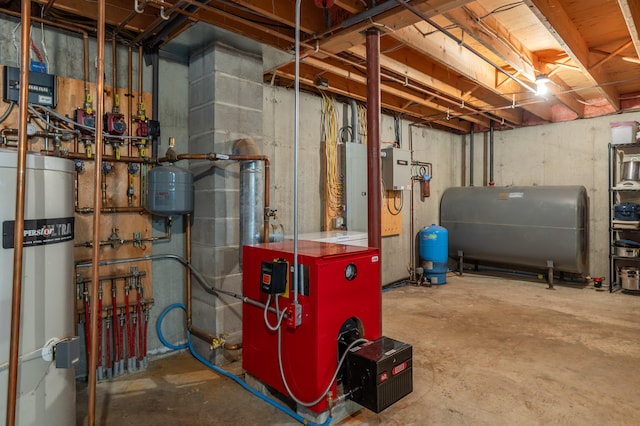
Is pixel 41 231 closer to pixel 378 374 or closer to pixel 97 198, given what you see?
pixel 97 198

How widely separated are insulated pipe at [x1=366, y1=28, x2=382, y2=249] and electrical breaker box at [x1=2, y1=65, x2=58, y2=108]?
203 cm

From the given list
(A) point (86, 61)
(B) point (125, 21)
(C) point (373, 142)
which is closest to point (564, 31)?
(C) point (373, 142)

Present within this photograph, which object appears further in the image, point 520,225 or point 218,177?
point 520,225

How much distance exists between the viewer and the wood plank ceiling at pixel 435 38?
238 cm

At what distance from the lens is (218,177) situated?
2.74 metres

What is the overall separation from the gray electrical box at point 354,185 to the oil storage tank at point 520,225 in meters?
2.24

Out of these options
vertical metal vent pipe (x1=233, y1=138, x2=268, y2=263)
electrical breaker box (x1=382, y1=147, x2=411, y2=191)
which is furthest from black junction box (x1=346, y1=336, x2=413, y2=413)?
electrical breaker box (x1=382, y1=147, x2=411, y2=191)

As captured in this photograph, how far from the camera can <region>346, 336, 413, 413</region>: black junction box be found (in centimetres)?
182

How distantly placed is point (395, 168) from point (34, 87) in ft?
12.0

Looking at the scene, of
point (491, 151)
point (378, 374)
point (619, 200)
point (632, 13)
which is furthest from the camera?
point (491, 151)

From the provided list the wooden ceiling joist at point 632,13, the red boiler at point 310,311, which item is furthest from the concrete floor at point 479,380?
the wooden ceiling joist at point 632,13

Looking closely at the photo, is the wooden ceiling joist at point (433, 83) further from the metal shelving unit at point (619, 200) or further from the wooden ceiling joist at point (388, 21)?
the metal shelving unit at point (619, 200)

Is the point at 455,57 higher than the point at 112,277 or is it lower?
higher

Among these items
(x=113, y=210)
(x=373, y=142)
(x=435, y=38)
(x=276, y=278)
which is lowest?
(x=276, y=278)
